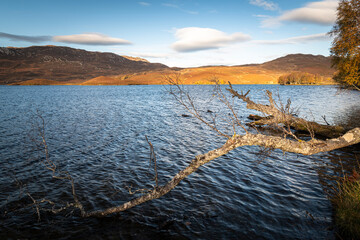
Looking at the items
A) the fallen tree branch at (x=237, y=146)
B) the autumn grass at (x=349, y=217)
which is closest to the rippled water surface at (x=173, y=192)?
the autumn grass at (x=349, y=217)

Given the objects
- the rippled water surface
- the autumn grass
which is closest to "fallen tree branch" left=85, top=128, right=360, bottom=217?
the rippled water surface

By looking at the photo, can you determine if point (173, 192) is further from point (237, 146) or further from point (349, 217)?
point (349, 217)

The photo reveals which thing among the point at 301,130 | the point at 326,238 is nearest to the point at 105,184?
the point at 326,238

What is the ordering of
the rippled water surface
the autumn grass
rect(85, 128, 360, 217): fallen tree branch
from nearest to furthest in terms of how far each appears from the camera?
the autumn grass
rect(85, 128, 360, 217): fallen tree branch
the rippled water surface

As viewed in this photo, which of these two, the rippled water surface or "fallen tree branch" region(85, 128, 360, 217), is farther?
the rippled water surface

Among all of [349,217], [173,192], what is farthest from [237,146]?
[173,192]

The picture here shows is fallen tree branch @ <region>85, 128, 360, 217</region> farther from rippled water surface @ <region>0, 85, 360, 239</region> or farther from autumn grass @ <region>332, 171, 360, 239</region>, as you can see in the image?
autumn grass @ <region>332, 171, 360, 239</region>

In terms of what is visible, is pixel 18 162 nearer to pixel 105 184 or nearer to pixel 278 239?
pixel 105 184

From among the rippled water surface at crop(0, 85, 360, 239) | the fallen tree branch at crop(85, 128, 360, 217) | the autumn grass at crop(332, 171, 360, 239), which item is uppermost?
the fallen tree branch at crop(85, 128, 360, 217)

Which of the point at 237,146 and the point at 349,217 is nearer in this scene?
the point at 237,146

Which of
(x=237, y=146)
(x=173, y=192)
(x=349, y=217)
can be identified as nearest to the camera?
(x=237, y=146)

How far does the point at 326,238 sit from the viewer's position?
5.32 meters

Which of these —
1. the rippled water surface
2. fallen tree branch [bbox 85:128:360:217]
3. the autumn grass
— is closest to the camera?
the autumn grass

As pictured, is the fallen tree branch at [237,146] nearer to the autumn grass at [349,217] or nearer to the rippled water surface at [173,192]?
the rippled water surface at [173,192]
